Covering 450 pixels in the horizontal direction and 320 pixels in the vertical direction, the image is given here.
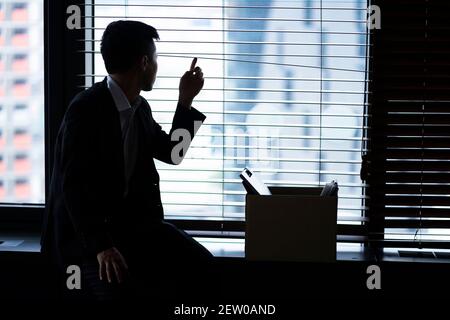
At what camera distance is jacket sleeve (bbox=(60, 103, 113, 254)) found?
2.08 metres

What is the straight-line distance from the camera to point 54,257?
2.23 metres

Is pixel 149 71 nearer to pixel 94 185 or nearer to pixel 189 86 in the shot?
pixel 189 86

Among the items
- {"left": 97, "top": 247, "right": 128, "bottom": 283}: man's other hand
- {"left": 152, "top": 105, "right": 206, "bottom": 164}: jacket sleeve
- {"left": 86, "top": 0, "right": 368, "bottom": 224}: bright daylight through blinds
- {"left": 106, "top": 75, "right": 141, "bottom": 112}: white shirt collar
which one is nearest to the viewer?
{"left": 97, "top": 247, "right": 128, "bottom": 283}: man's other hand

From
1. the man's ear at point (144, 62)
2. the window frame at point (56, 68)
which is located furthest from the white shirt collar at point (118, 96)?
the window frame at point (56, 68)

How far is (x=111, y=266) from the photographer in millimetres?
2066

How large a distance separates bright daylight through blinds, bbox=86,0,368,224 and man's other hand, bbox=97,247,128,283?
72 cm

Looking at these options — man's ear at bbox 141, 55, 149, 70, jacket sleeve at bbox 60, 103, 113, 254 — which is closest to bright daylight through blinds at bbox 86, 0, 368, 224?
man's ear at bbox 141, 55, 149, 70

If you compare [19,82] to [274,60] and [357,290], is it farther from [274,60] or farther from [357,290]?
[357,290]

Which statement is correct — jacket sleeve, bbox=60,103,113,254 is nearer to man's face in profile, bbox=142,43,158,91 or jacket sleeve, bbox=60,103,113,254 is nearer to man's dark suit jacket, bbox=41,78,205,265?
man's dark suit jacket, bbox=41,78,205,265

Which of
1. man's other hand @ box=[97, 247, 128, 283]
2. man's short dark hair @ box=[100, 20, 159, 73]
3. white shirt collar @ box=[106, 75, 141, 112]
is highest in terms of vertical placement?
man's short dark hair @ box=[100, 20, 159, 73]

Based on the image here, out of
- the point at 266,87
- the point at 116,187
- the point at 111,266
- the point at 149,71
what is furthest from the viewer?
the point at 266,87

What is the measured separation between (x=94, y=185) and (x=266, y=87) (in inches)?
36.0

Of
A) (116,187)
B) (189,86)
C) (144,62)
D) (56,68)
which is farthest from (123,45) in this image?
(56,68)
